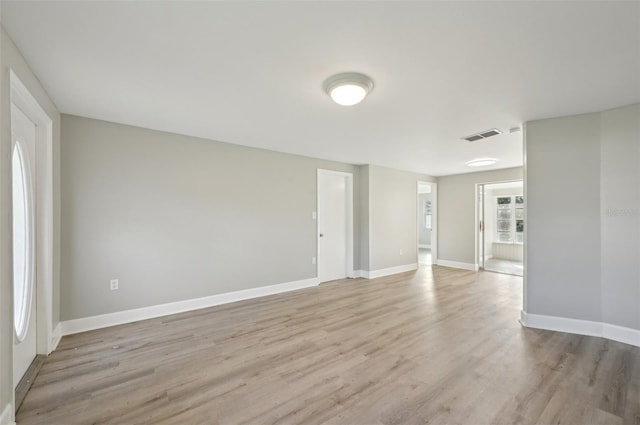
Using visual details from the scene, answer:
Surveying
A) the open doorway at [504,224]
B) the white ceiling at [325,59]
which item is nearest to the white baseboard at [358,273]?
the white ceiling at [325,59]

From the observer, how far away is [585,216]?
2982 millimetres

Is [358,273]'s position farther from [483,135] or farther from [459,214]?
[483,135]

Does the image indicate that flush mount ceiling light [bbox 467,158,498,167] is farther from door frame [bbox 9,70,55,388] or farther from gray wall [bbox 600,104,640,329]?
door frame [bbox 9,70,55,388]

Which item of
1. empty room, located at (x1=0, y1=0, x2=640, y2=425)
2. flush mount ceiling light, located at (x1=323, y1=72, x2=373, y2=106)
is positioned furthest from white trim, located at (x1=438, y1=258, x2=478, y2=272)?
flush mount ceiling light, located at (x1=323, y1=72, x2=373, y2=106)

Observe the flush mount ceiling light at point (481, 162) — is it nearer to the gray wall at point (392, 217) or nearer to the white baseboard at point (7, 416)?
the gray wall at point (392, 217)

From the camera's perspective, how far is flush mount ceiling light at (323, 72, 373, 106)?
2.13m

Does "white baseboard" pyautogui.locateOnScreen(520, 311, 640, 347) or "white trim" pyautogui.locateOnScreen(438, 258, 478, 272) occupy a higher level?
"white baseboard" pyautogui.locateOnScreen(520, 311, 640, 347)

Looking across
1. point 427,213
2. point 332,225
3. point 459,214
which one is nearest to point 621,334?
point 332,225

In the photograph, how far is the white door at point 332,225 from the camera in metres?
5.36

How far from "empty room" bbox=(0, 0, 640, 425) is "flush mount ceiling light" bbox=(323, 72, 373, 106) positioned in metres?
0.02

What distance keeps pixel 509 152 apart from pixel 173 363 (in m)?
5.62

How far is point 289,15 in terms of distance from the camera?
1518 millimetres

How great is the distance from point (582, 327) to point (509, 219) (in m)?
6.11

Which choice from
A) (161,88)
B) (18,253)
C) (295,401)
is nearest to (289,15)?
(161,88)
